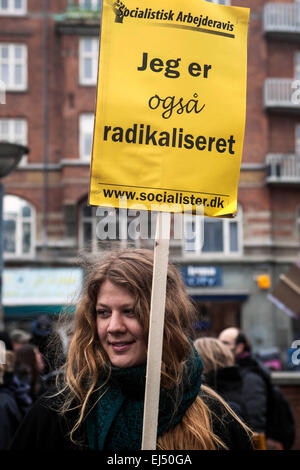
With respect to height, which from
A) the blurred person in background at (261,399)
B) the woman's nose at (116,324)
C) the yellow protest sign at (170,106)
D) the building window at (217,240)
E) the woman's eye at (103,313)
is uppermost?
the building window at (217,240)

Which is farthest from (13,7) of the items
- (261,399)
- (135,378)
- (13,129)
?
(135,378)

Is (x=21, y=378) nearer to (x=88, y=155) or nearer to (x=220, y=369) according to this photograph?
(x=220, y=369)

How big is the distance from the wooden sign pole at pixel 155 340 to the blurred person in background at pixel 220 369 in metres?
2.17

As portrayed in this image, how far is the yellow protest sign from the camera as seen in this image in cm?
244

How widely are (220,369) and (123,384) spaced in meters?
2.22

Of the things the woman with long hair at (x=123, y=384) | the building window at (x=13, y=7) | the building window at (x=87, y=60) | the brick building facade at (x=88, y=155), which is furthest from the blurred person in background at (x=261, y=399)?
the building window at (x=13, y=7)

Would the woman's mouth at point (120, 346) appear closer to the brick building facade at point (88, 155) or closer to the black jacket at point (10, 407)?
the black jacket at point (10, 407)

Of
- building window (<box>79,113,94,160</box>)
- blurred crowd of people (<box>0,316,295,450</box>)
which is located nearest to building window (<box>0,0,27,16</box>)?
building window (<box>79,113,94,160</box>)

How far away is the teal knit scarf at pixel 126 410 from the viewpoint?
2.29 metres

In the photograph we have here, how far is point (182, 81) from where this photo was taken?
8.37ft

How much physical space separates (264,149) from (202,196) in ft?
66.7

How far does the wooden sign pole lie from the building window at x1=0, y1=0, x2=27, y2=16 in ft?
71.3

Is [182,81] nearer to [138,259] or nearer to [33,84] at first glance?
[138,259]

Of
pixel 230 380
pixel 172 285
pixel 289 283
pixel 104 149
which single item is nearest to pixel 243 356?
pixel 230 380
